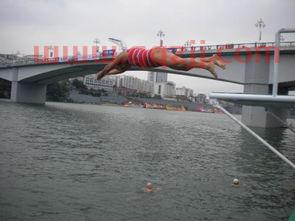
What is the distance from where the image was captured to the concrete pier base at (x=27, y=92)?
106 m

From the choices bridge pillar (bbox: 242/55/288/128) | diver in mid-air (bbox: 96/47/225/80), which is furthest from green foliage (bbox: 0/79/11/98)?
diver in mid-air (bbox: 96/47/225/80)

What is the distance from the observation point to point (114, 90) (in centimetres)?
17175

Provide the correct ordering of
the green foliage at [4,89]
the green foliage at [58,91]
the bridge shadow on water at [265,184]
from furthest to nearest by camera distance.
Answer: the green foliage at [58,91]
the green foliage at [4,89]
the bridge shadow on water at [265,184]

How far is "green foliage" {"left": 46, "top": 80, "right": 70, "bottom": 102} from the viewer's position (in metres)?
162

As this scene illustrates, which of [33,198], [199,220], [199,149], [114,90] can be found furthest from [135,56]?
[114,90]

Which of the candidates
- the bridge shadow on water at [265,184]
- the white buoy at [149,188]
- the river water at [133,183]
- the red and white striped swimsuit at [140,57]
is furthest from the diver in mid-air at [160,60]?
the white buoy at [149,188]

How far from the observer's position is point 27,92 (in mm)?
110125

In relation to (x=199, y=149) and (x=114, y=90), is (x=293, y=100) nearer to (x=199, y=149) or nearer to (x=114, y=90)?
(x=199, y=149)

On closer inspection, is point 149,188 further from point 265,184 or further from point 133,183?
point 265,184

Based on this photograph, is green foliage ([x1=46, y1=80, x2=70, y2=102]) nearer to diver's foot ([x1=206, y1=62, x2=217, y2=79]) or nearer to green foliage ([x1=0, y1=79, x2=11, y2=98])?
green foliage ([x1=0, y1=79, x2=11, y2=98])

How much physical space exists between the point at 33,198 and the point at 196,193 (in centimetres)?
696

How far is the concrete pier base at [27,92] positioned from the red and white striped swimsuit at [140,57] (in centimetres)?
10489

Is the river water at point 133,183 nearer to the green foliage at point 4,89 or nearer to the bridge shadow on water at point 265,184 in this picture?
the bridge shadow on water at point 265,184

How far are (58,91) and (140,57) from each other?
163m
